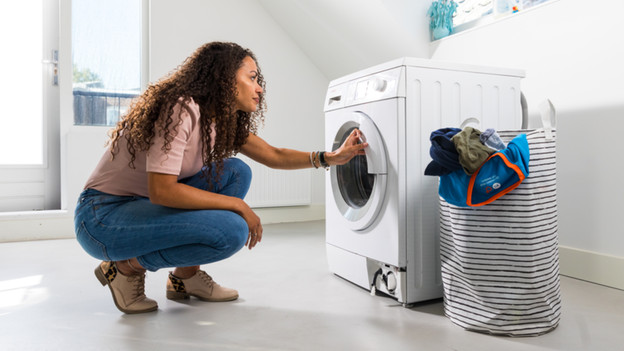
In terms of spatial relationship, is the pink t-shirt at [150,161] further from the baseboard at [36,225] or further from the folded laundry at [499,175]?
the baseboard at [36,225]

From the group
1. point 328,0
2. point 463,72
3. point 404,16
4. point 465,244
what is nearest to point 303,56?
point 328,0

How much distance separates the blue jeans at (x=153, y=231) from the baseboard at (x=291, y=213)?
2.29m

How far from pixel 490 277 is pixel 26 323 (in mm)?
1484

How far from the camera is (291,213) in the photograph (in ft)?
12.7

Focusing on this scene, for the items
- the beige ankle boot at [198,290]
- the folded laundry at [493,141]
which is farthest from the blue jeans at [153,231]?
the folded laundry at [493,141]

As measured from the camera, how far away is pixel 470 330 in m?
1.38

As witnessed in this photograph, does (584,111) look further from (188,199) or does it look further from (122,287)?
(122,287)

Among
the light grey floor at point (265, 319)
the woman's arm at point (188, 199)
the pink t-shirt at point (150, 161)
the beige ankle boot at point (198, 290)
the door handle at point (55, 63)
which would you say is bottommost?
the light grey floor at point (265, 319)

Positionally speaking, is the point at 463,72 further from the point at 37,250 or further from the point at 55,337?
the point at 37,250

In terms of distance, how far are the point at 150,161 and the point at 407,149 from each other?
34.2 inches

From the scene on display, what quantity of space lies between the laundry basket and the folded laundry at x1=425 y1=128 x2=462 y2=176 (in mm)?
139

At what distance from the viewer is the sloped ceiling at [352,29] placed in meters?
2.89

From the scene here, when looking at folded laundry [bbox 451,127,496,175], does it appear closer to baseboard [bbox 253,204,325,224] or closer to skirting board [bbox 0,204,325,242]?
baseboard [bbox 253,204,325,224]

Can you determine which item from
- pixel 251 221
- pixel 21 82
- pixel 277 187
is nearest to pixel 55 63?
pixel 21 82
